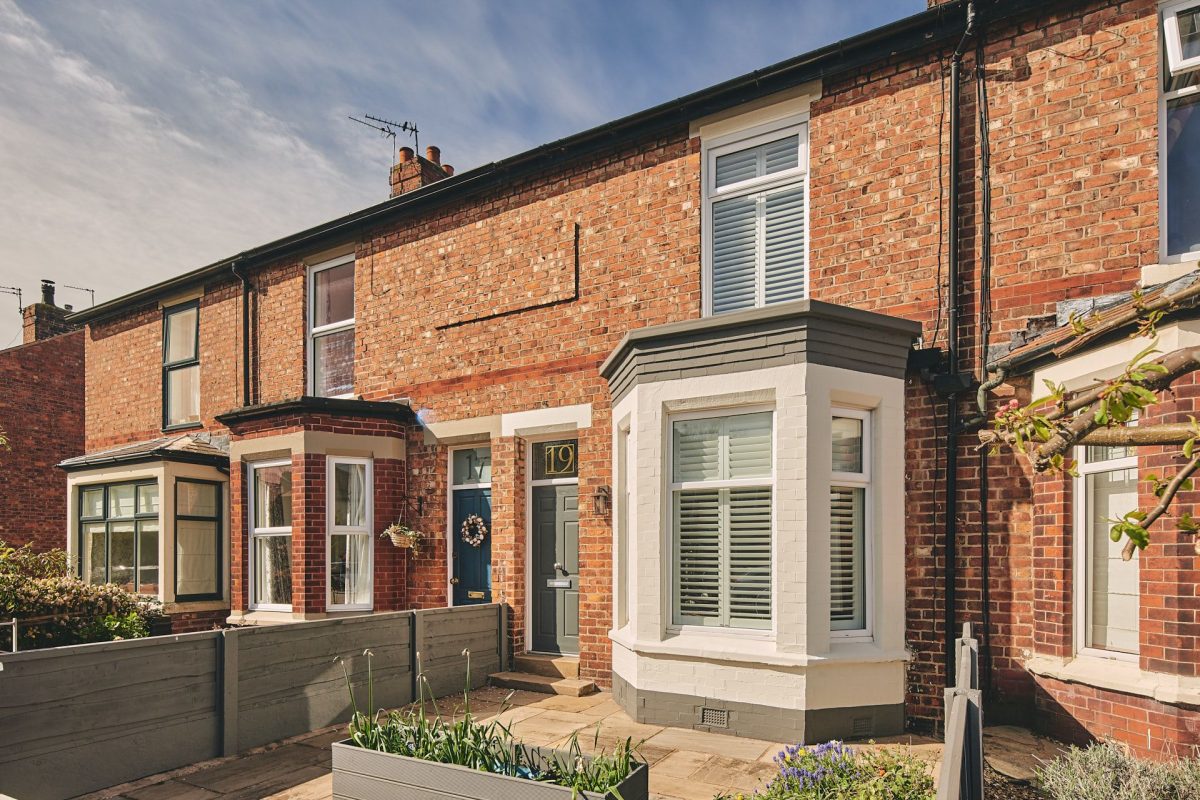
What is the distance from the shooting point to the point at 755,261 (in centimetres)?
784

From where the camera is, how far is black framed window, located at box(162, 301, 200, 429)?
43.1 feet

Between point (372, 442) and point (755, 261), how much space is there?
533cm

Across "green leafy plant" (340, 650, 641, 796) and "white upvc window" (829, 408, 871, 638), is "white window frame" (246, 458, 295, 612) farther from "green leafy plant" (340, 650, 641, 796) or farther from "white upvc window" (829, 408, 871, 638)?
"white upvc window" (829, 408, 871, 638)

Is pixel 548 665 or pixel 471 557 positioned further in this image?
pixel 471 557

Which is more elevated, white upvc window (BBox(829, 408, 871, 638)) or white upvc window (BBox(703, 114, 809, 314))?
white upvc window (BBox(703, 114, 809, 314))

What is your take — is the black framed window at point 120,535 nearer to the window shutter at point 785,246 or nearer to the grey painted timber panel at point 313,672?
the grey painted timber panel at point 313,672

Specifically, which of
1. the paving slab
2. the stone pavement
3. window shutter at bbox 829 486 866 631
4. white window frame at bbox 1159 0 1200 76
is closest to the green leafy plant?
the stone pavement

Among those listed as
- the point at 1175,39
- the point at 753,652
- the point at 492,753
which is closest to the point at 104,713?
the point at 492,753

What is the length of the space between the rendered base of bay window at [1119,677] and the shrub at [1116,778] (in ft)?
1.92

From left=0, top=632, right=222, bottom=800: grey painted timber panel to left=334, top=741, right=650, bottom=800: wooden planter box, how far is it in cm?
232

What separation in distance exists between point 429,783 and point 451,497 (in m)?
6.12

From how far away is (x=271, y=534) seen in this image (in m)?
9.96

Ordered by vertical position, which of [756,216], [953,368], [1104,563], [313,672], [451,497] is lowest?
[313,672]

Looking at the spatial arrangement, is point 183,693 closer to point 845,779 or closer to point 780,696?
point 780,696
